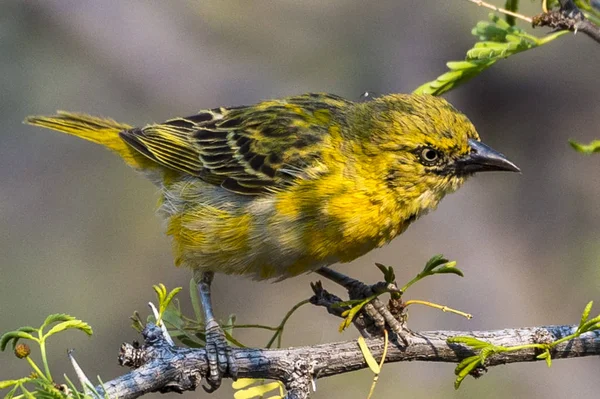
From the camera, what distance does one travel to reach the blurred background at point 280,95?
6.89 m

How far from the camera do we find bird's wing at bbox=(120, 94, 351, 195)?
13.9ft

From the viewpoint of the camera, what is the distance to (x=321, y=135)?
13.9 feet

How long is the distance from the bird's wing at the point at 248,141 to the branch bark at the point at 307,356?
110cm

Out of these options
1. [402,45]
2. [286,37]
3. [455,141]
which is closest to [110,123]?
[455,141]

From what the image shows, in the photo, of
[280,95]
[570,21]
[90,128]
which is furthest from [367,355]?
[280,95]

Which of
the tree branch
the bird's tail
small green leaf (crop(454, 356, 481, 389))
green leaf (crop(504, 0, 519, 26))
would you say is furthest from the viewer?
the bird's tail

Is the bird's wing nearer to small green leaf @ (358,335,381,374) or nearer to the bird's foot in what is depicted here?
the bird's foot

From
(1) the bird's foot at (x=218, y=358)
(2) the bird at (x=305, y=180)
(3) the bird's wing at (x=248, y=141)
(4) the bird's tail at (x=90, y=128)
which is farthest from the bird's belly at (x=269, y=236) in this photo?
(4) the bird's tail at (x=90, y=128)

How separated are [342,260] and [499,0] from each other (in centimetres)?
509

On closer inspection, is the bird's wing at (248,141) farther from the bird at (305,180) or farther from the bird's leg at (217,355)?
the bird's leg at (217,355)

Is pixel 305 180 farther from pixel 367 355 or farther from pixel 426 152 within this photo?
pixel 367 355

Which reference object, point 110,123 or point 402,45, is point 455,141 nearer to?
point 110,123

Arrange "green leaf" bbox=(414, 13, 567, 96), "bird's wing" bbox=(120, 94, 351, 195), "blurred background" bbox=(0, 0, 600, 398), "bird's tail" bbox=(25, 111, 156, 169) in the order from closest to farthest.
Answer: "green leaf" bbox=(414, 13, 567, 96)
"bird's wing" bbox=(120, 94, 351, 195)
"bird's tail" bbox=(25, 111, 156, 169)
"blurred background" bbox=(0, 0, 600, 398)

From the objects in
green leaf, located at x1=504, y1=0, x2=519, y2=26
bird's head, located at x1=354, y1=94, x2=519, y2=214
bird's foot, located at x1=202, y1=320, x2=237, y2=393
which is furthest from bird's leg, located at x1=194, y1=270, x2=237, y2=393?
green leaf, located at x1=504, y1=0, x2=519, y2=26
